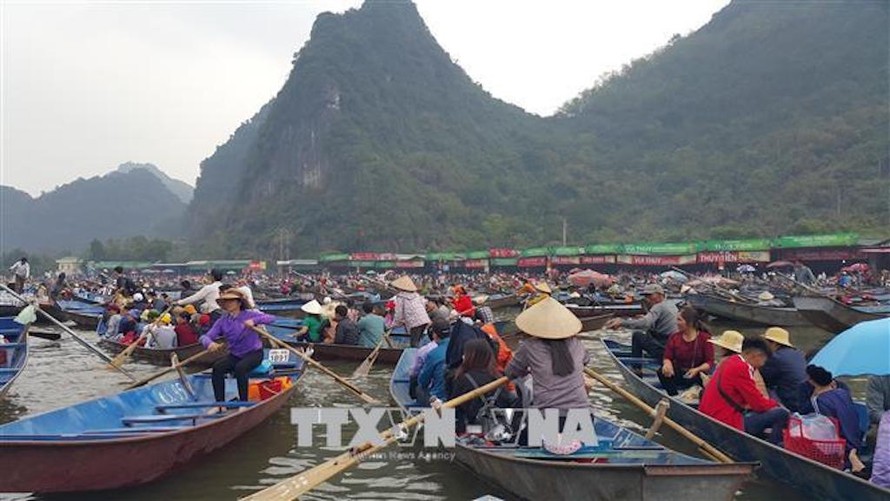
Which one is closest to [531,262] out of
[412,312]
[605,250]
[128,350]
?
[605,250]

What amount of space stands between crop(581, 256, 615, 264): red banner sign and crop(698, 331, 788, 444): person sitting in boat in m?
35.1

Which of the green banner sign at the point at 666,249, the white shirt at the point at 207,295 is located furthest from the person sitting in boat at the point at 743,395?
the green banner sign at the point at 666,249

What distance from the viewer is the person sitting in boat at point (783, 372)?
19.1ft

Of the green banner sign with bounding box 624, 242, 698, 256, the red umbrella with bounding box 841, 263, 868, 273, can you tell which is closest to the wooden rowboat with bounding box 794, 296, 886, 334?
the red umbrella with bounding box 841, 263, 868, 273

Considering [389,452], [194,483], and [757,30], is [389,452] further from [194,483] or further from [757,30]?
[757,30]

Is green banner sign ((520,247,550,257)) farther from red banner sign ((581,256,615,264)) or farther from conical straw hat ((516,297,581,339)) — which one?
conical straw hat ((516,297,581,339))

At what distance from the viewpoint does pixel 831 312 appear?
13.8 metres

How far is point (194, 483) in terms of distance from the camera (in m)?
5.60

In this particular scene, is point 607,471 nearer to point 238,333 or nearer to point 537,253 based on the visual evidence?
point 238,333

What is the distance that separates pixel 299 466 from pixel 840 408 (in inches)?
175

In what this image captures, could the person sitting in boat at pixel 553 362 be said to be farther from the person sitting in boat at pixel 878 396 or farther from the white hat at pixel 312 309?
the white hat at pixel 312 309

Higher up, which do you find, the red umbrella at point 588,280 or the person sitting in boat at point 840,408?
the person sitting in boat at point 840,408

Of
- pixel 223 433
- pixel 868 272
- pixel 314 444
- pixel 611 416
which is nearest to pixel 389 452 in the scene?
pixel 314 444

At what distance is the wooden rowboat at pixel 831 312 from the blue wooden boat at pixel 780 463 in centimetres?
872
